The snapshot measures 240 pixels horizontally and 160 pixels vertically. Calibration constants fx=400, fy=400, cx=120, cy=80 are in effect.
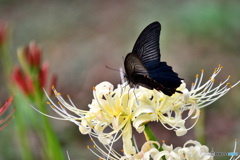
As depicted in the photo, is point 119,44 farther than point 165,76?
Yes

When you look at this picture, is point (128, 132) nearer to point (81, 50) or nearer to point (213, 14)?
point (213, 14)

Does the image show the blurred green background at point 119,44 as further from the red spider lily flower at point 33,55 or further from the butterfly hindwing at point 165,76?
the butterfly hindwing at point 165,76

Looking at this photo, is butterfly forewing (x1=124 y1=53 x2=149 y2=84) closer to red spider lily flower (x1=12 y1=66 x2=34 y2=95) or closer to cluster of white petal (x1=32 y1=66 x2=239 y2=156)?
cluster of white petal (x1=32 y1=66 x2=239 y2=156)

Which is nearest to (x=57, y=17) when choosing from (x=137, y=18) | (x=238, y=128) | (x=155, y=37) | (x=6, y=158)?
(x=137, y=18)

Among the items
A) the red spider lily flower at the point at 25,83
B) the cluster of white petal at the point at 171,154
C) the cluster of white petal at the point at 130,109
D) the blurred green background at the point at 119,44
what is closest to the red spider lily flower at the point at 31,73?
the red spider lily flower at the point at 25,83

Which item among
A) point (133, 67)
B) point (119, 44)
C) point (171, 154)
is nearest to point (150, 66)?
point (133, 67)

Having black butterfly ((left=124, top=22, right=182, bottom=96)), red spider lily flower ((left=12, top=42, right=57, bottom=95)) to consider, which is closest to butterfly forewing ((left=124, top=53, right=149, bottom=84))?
black butterfly ((left=124, top=22, right=182, bottom=96))

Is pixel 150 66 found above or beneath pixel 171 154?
above

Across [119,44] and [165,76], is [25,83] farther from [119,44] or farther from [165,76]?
[119,44]
